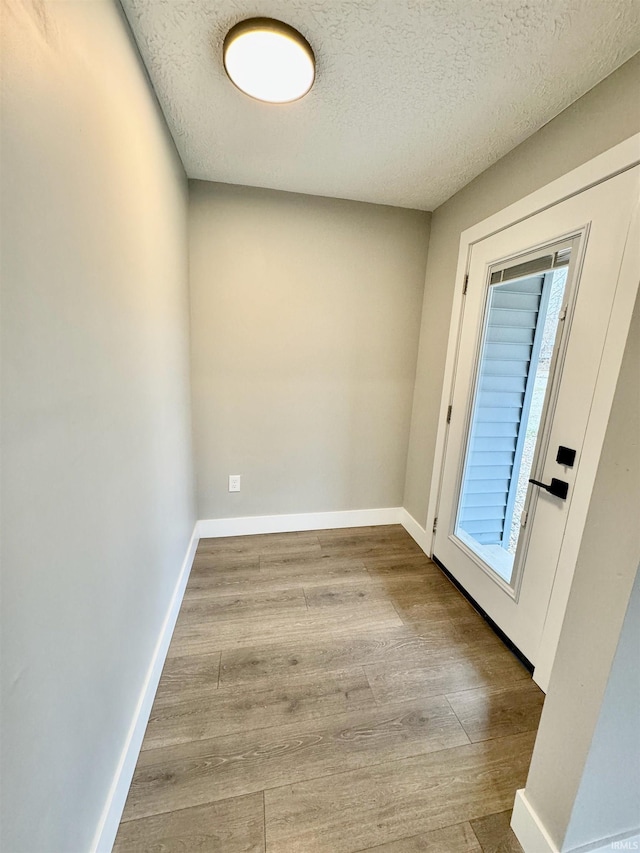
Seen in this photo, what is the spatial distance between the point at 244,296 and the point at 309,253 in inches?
20.6

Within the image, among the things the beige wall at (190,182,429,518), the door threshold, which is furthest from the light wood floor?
the beige wall at (190,182,429,518)

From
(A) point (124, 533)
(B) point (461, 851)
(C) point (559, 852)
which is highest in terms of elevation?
(A) point (124, 533)

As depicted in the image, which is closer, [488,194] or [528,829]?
[528,829]

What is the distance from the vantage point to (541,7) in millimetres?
1003

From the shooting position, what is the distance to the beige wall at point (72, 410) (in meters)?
0.59

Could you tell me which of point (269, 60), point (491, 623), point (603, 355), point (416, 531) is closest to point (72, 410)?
point (269, 60)

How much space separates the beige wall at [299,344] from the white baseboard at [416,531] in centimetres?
36

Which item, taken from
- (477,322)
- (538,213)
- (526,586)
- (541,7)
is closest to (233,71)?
(541,7)

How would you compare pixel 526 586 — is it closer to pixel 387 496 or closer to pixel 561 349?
pixel 561 349

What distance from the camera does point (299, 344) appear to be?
7.80 feet

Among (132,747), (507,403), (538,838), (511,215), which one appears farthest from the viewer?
(507,403)

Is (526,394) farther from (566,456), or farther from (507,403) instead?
(566,456)

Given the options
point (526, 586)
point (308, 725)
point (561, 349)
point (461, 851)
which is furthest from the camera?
point (526, 586)

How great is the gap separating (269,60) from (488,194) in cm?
127
